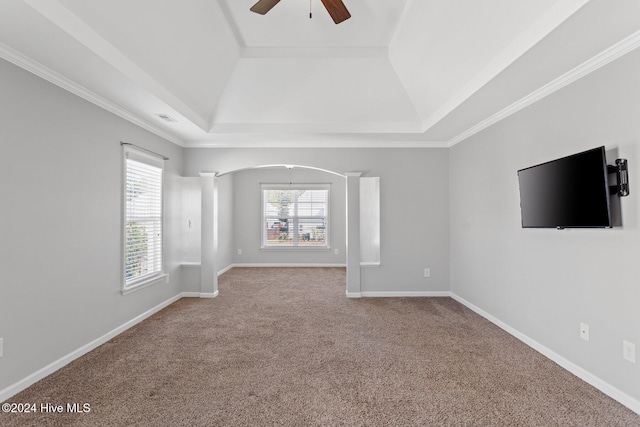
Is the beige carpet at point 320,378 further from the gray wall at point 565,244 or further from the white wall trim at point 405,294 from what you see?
the white wall trim at point 405,294

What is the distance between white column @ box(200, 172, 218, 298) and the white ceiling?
24.8 inches

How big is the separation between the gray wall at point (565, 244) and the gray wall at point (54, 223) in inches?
170

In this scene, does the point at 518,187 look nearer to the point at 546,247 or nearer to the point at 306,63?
the point at 546,247

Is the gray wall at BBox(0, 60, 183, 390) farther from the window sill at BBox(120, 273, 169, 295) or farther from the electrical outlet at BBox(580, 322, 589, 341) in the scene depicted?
the electrical outlet at BBox(580, 322, 589, 341)

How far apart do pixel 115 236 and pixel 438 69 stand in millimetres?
3845

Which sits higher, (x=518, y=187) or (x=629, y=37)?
(x=629, y=37)

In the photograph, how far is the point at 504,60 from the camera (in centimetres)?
240

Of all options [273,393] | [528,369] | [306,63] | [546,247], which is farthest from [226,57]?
[528,369]

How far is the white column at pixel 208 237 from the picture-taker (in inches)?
189

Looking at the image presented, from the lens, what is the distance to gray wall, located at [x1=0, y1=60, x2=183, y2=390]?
2225 mm

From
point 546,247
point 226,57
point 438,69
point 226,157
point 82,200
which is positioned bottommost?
point 546,247

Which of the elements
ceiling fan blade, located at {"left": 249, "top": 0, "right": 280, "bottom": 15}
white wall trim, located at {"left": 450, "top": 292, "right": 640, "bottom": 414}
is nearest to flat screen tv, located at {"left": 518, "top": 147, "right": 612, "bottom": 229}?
white wall trim, located at {"left": 450, "top": 292, "right": 640, "bottom": 414}

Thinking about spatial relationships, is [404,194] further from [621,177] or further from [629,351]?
[629,351]

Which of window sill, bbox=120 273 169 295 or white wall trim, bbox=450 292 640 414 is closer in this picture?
white wall trim, bbox=450 292 640 414
